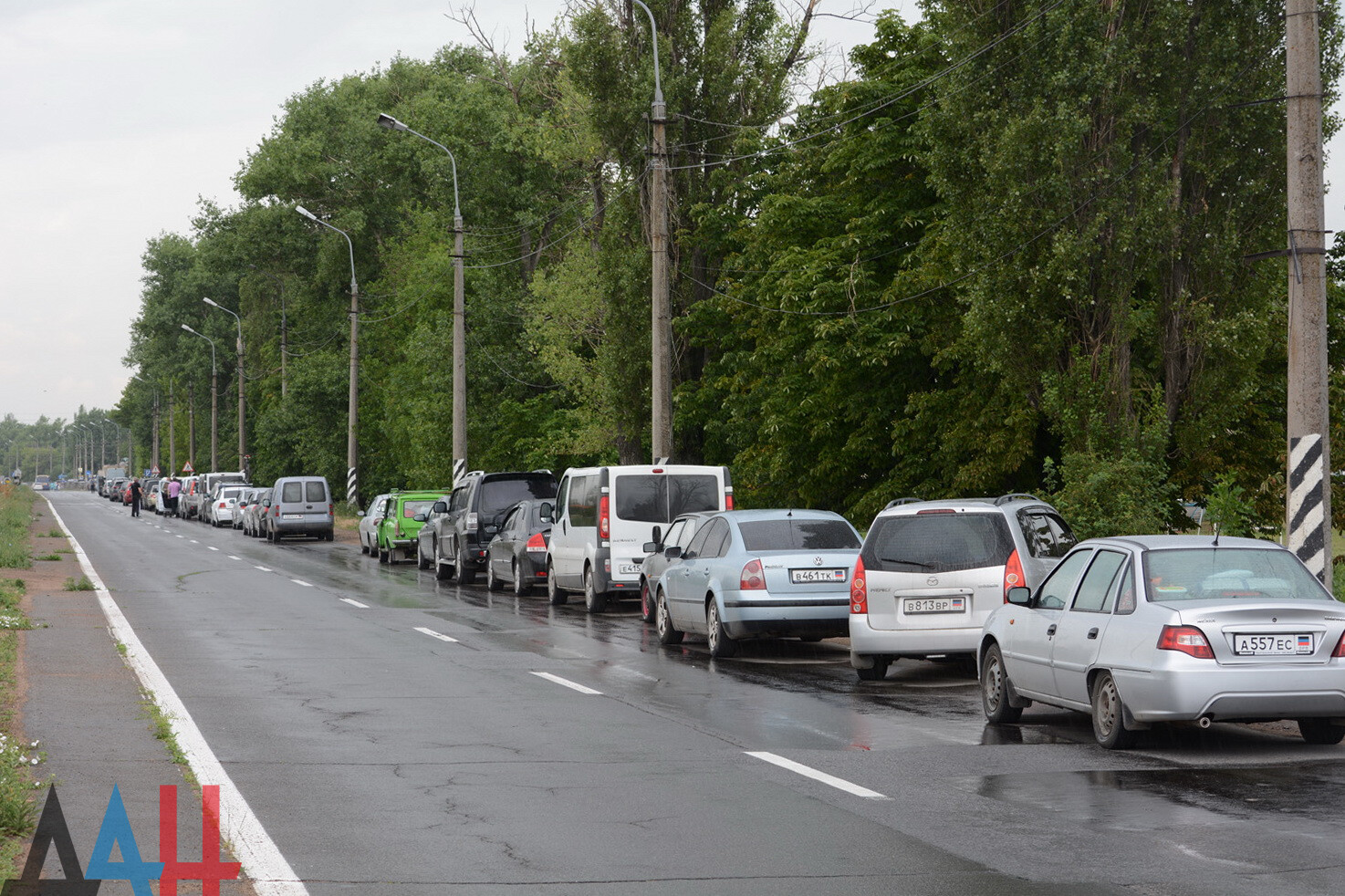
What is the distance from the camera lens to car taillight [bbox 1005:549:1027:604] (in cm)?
1447

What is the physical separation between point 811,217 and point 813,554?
54.1 ft

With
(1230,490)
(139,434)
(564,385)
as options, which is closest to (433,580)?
(564,385)

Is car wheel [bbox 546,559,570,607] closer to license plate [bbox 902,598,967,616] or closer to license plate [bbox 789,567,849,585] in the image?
license plate [bbox 789,567,849,585]

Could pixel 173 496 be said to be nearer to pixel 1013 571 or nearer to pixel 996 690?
pixel 1013 571

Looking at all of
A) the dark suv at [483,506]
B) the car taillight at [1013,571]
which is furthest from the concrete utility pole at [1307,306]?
the dark suv at [483,506]

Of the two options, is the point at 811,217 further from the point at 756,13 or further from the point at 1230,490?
the point at 1230,490

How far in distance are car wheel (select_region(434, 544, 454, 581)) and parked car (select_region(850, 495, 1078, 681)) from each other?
1859cm

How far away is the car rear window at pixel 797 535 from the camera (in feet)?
56.2

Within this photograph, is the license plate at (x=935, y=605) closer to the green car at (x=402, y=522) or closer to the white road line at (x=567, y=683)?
the white road line at (x=567, y=683)

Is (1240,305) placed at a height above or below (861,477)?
above

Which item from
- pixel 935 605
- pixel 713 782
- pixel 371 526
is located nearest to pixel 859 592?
pixel 935 605

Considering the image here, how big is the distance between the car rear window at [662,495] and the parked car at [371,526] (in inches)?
723

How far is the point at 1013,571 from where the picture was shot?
14539 mm

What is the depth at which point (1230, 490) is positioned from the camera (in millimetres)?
17016
